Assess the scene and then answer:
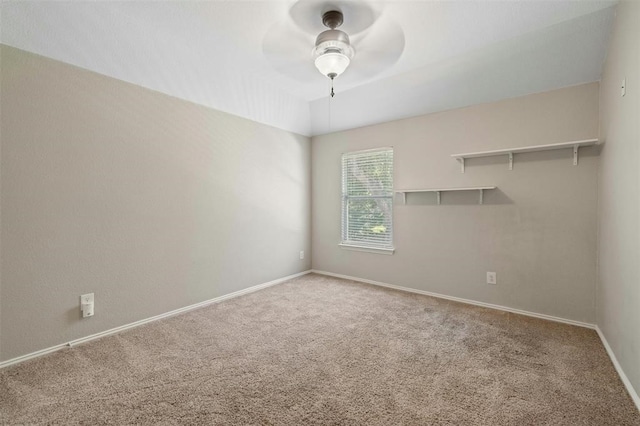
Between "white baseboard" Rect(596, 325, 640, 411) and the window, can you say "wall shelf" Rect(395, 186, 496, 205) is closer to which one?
the window

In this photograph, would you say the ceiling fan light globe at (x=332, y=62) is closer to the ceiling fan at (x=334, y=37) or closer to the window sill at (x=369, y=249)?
the ceiling fan at (x=334, y=37)

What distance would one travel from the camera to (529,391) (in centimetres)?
179

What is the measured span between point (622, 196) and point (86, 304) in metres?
4.13

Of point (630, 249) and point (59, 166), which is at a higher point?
point (59, 166)

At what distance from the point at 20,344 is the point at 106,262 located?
2.47 feet

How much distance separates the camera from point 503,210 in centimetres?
315

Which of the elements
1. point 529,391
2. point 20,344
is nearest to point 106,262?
point 20,344

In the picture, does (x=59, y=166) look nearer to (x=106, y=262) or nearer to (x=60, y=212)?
(x=60, y=212)

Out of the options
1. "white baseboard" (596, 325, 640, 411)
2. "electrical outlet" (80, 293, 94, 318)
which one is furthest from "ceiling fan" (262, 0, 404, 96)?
"white baseboard" (596, 325, 640, 411)

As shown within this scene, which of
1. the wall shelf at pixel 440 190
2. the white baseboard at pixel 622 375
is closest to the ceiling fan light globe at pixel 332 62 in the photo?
the wall shelf at pixel 440 190

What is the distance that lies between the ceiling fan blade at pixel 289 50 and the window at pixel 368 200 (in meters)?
1.55

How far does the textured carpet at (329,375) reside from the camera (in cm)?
160

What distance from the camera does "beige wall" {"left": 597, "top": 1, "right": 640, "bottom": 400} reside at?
1.69 metres

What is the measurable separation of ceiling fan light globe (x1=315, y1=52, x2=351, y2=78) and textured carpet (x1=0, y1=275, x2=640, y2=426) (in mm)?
2274
